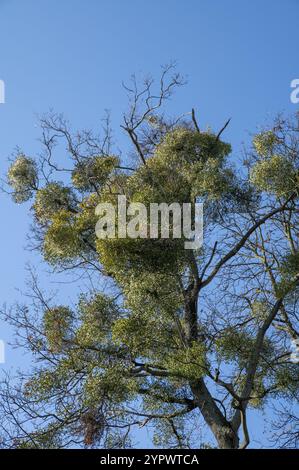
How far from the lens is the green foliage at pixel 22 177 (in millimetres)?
12375

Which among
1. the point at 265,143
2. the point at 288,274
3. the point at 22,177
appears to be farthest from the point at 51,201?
the point at 288,274

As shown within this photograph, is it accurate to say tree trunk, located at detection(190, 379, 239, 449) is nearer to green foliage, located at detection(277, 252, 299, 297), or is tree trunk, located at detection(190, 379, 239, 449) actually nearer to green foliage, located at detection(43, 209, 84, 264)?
green foliage, located at detection(277, 252, 299, 297)

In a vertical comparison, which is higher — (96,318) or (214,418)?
(96,318)

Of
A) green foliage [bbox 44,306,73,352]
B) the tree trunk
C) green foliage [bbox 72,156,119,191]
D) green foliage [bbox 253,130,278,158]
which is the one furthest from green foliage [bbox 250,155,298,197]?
green foliage [bbox 44,306,73,352]

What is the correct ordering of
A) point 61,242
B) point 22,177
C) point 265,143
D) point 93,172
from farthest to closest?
point 22,177 → point 93,172 → point 265,143 → point 61,242

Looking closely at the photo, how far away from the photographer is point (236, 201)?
1119 centimetres

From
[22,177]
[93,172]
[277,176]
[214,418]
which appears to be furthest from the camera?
[22,177]

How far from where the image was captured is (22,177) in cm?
1241

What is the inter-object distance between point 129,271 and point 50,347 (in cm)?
161

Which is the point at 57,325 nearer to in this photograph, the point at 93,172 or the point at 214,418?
the point at 214,418

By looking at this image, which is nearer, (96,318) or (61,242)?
(96,318)

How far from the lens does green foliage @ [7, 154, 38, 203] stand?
40.6 ft

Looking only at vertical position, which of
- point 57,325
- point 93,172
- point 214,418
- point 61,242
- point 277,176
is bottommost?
point 214,418

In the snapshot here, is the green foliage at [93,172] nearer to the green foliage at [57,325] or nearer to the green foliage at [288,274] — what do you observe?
the green foliage at [57,325]
